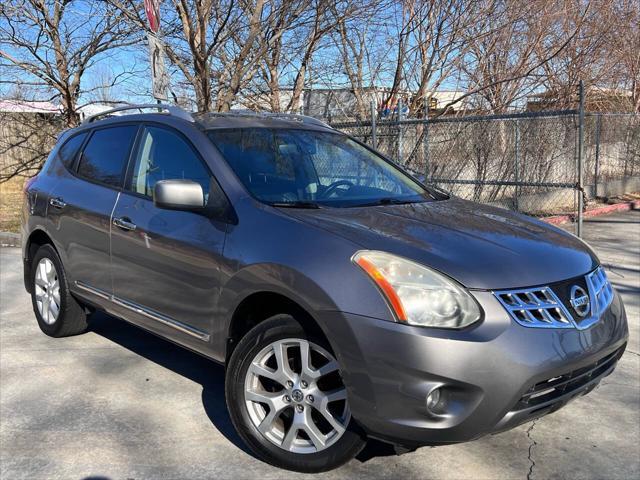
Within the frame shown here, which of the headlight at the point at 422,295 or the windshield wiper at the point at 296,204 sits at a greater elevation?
the windshield wiper at the point at 296,204

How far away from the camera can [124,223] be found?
3.90 metres

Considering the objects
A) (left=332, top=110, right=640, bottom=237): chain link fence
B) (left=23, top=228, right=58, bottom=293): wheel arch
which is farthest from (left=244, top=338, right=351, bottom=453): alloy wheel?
(left=332, top=110, right=640, bottom=237): chain link fence

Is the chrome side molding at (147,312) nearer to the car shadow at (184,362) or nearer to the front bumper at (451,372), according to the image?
the car shadow at (184,362)

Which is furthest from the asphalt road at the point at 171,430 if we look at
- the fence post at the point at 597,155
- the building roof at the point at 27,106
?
the building roof at the point at 27,106

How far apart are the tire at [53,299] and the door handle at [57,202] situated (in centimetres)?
38

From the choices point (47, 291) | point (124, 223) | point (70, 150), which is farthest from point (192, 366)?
point (70, 150)

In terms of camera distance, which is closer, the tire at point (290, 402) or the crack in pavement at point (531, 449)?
the tire at point (290, 402)

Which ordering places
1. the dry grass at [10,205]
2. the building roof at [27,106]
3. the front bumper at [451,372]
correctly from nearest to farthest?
the front bumper at [451,372], the dry grass at [10,205], the building roof at [27,106]

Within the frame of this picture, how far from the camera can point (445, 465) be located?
3109 mm

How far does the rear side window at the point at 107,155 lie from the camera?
425cm

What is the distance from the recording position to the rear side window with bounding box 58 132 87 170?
15.9 ft

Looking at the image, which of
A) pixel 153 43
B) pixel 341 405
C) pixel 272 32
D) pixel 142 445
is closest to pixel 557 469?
pixel 341 405

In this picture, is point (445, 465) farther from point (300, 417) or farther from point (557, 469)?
point (300, 417)

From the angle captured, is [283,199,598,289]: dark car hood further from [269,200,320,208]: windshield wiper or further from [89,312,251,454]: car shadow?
[89,312,251,454]: car shadow
